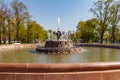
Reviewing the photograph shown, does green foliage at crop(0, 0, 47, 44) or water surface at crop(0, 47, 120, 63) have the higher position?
green foliage at crop(0, 0, 47, 44)

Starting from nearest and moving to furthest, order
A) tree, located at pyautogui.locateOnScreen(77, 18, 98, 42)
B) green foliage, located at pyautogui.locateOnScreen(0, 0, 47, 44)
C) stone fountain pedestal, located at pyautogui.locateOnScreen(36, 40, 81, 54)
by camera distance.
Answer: stone fountain pedestal, located at pyautogui.locateOnScreen(36, 40, 81, 54) < green foliage, located at pyautogui.locateOnScreen(0, 0, 47, 44) < tree, located at pyautogui.locateOnScreen(77, 18, 98, 42)

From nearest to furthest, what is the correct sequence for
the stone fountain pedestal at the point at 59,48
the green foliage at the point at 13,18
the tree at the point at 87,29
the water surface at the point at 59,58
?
the water surface at the point at 59,58 → the stone fountain pedestal at the point at 59,48 → the green foliage at the point at 13,18 → the tree at the point at 87,29

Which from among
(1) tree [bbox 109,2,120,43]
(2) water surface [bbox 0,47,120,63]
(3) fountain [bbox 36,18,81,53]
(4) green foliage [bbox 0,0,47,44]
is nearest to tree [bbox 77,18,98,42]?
(1) tree [bbox 109,2,120,43]

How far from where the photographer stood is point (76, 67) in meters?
6.31

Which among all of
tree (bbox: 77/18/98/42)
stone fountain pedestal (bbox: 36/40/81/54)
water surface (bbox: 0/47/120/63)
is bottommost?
water surface (bbox: 0/47/120/63)

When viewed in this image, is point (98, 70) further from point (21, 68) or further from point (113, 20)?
point (113, 20)

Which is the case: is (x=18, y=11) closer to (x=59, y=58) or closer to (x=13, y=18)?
(x=13, y=18)

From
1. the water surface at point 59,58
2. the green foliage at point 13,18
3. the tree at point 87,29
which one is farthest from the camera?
the tree at point 87,29

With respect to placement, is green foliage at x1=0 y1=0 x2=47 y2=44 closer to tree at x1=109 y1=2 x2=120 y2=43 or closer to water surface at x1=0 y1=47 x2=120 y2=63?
tree at x1=109 y1=2 x2=120 y2=43

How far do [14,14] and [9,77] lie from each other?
37921mm

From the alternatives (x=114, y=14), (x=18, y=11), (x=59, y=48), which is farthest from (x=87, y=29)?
(x=59, y=48)

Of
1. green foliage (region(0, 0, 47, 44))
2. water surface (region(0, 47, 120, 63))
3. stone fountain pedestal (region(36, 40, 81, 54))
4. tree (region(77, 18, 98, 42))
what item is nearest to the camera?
water surface (region(0, 47, 120, 63))

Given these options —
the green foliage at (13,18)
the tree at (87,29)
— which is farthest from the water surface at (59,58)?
the tree at (87,29)

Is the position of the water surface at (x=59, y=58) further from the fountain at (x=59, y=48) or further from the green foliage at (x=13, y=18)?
the green foliage at (x=13, y=18)
